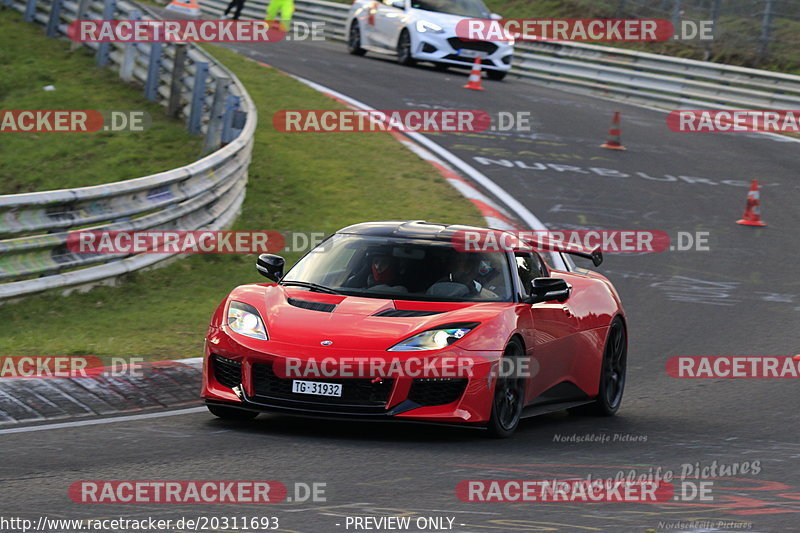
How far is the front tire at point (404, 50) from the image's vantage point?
30.0 metres

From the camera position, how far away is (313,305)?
8.62 m

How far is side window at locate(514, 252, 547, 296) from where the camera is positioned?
935 centimetres

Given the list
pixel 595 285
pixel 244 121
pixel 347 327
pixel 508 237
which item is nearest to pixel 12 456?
pixel 347 327

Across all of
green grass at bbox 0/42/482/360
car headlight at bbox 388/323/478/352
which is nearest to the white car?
green grass at bbox 0/42/482/360

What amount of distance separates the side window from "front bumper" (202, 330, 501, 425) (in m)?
1.23

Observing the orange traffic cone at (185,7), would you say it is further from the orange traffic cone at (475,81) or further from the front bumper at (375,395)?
the front bumper at (375,395)

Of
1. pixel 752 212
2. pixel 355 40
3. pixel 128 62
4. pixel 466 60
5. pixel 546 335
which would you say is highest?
pixel 546 335

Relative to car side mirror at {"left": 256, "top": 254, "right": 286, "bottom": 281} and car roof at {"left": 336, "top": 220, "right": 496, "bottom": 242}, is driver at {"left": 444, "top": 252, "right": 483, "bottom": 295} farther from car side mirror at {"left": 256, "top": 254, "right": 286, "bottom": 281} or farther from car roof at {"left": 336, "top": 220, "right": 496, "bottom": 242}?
car side mirror at {"left": 256, "top": 254, "right": 286, "bottom": 281}

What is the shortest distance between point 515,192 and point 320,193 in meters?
2.71

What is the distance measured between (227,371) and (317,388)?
65cm

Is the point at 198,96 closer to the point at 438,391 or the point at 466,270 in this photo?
the point at 466,270

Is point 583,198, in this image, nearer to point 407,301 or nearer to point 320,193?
point 320,193

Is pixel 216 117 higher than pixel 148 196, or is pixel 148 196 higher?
pixel 148 196

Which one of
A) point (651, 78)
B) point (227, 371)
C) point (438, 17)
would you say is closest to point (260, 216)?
point (227, 371)
